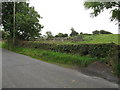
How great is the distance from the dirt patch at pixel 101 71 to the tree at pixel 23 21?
15.9 m

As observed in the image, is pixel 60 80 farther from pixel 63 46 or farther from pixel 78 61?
pixel 63 46

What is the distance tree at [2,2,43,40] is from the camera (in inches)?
757

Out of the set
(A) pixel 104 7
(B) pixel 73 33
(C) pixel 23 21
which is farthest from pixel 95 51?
(B) pixel 73 33

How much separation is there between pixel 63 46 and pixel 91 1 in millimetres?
4615

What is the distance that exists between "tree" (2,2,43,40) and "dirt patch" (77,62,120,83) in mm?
15912

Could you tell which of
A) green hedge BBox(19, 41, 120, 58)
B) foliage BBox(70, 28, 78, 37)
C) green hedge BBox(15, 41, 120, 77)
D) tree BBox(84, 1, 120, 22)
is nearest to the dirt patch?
green hedge BBox(15, 41, 120, 77)

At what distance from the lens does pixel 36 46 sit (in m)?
14.6

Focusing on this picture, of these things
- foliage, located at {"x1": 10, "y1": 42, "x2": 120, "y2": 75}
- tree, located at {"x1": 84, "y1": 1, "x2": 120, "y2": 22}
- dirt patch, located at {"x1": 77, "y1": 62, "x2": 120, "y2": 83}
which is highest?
tree, located at {"x1": 84, "y1": 1, "x2": 120, "y2": 22}

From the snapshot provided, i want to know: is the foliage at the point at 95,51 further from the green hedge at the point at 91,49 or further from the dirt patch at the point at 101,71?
the dirt patch at the point at 101,71

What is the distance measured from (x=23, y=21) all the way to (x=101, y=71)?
54.7ft

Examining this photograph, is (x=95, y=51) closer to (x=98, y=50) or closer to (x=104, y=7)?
(x=98, y=50)

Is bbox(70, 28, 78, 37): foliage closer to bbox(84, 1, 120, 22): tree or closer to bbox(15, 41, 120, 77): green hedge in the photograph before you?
bbox(15, 41, 120, 77): green hedge

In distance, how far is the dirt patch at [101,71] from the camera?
4950 mm

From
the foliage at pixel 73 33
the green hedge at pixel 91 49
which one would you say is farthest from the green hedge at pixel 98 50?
the foliage at pixel 73 33
